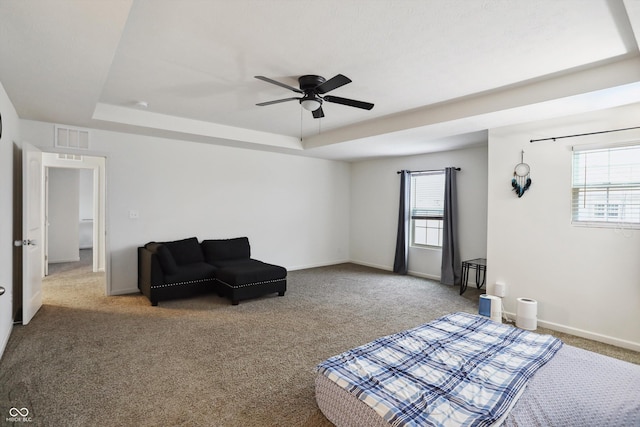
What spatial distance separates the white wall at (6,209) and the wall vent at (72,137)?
0.72 meters

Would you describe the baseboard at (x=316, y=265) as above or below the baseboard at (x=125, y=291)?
above

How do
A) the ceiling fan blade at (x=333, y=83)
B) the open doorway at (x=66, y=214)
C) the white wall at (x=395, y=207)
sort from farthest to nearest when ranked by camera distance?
the open doorway at (x=66, y=214) < the white wall at (x=395, y=207) < the ceiling fan blade at (x=333, y=83)

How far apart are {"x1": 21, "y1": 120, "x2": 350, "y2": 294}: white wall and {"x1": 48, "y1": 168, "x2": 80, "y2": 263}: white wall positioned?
383 centimetres

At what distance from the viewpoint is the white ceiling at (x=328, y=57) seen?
2.09 metres

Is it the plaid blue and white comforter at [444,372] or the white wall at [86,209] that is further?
the white wall at [86,209]

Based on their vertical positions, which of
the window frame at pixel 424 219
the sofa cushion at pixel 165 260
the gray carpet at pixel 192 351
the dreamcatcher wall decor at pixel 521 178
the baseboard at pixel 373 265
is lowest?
the gray carpet at pixel 192 351

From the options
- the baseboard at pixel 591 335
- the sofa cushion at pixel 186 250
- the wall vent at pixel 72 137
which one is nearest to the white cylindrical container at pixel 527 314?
the baseboard at pixel 591 335

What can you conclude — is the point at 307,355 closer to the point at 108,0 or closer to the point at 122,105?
the point at 108,0

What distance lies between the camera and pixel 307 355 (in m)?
3.10

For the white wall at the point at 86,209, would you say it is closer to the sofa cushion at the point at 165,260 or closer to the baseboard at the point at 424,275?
the sofa cushion at the point at 165,260

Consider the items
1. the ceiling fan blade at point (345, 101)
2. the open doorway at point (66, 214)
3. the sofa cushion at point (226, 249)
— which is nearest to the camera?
the ceiling fan blade at point (345, 101)

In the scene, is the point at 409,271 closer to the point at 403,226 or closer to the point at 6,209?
the point at 403,226

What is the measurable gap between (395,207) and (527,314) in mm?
3510

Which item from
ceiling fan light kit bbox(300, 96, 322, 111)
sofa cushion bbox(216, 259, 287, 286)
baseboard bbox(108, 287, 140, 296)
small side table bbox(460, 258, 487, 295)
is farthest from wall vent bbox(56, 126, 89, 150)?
small side table bbox(460, 258, 487, 295)
